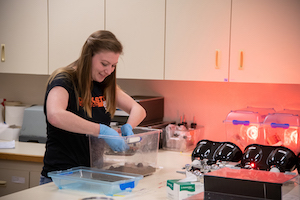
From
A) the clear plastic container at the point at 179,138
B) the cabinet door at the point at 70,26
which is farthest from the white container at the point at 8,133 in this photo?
the clear plastic container at the point at 179,138

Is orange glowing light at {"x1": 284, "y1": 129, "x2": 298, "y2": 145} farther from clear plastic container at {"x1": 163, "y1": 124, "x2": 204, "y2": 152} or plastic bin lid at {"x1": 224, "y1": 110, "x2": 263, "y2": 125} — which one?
clear plastic container at {"x1": 163, "y1": 124, "x2": 204, "y2": 152}

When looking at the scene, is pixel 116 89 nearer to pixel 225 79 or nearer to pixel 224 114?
pixel 225 79

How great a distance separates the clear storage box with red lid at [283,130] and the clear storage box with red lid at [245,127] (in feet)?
0.15

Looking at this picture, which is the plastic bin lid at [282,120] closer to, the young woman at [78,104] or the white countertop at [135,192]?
the white countertop at [135,192]

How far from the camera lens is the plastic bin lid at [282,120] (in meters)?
2.13

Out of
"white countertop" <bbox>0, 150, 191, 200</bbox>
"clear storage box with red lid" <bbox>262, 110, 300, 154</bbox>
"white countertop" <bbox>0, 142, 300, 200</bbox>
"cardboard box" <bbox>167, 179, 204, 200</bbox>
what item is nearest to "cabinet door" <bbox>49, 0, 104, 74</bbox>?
"white countertop" <bbox>0, 142, 300, 200</bbox>

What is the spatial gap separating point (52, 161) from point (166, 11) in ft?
4.05

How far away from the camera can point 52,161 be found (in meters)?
1.74

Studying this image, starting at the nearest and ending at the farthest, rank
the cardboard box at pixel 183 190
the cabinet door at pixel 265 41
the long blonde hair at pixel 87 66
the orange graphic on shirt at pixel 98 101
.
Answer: the cardboard box at pixel 183 190
the long blonde hair at pixel 87 66
the orange graphic on shirt at pixel 98 101
the cabinet door at pixel 265 41

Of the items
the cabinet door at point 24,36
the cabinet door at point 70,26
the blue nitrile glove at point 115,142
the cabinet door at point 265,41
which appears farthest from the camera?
the cabinet door at point 24,36

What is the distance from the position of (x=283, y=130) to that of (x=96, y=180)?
1.22 metres

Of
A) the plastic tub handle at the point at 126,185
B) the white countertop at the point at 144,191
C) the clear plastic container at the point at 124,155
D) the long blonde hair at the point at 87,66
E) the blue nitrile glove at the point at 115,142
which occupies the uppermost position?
the long blonde hair at the point at 87,66

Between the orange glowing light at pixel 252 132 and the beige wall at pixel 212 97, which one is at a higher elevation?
the beige wall at pixel 212 97

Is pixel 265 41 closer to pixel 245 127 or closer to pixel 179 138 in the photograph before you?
pixel 245 127
